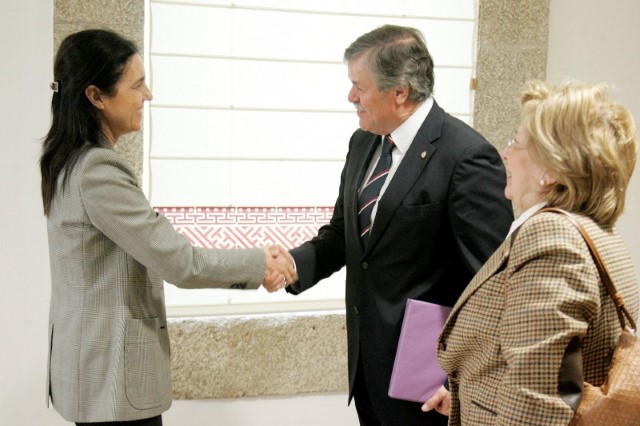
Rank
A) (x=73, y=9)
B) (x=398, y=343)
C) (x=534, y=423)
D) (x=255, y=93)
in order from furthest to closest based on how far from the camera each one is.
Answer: (x=255, y=93)
(x=73, y=9)
(x=398, y=343)
(x=534, y=423)

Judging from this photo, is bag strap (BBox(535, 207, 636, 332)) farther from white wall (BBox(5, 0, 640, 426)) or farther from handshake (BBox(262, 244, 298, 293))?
white wall (BBox(5, 0, 640, 426))

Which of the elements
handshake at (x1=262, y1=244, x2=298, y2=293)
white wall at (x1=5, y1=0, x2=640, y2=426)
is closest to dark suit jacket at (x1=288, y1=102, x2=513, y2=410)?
handshake at (x1=262, y1=244, x2=298, y2=293)

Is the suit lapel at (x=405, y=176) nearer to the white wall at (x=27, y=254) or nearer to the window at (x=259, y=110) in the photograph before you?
the window at (x=259, y=110)

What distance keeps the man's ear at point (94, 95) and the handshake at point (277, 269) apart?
0.64 m

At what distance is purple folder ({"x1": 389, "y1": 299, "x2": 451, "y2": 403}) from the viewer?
1.82 metres

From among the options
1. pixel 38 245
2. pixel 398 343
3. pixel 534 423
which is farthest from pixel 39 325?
pixel 534 423

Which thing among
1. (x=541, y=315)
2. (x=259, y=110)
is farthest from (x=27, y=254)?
(x=541, y=315)

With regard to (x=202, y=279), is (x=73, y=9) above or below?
above

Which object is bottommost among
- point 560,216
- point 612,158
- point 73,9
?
point 560,216

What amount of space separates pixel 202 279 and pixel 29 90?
4.02ft

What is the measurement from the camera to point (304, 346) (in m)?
2.95

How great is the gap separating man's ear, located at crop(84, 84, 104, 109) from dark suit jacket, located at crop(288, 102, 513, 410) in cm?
79

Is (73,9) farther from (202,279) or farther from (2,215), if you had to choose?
(202,279)

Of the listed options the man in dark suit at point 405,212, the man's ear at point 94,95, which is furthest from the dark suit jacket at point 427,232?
the man's ear at point 94,95
